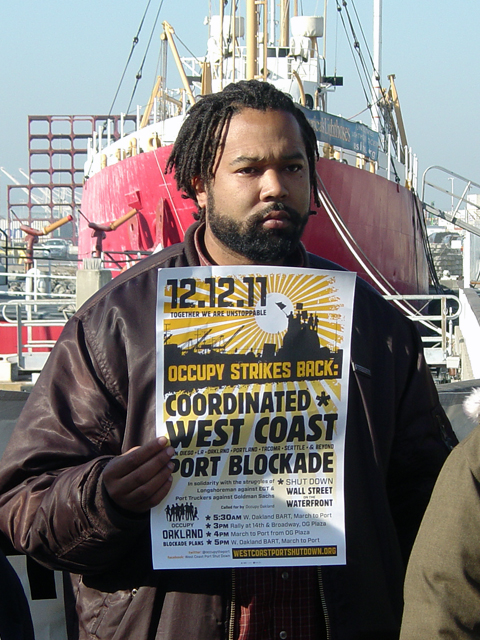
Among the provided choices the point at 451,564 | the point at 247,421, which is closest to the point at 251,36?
the point at 247,421

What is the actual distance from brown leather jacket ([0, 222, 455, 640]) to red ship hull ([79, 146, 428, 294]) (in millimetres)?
11495

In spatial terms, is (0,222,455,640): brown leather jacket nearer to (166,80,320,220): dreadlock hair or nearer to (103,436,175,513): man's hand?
(103,436,175,513): man's hand

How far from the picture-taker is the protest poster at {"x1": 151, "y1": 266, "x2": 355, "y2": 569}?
1.95 m

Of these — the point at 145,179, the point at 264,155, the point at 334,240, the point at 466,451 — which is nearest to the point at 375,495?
the point at 466,451

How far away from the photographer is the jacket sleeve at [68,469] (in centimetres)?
186

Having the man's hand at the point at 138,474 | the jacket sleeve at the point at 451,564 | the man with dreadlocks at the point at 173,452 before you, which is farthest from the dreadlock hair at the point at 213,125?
the jacket sleeve at the point at 451,564

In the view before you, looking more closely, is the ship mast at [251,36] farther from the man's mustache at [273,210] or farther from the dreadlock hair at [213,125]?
the man's mustache at [273,210]

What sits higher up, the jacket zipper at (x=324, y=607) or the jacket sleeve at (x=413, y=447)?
the jacket sleeve at (x=413, y=447)

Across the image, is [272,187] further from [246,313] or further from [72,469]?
[72,469]

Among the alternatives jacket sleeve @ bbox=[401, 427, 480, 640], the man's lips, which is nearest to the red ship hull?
the man's lips

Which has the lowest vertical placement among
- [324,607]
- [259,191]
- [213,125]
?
[324,607]

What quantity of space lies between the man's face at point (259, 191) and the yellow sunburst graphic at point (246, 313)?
0.14 metres

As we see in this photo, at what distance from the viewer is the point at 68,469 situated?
1922 millimetres

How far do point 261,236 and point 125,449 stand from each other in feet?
2.09
